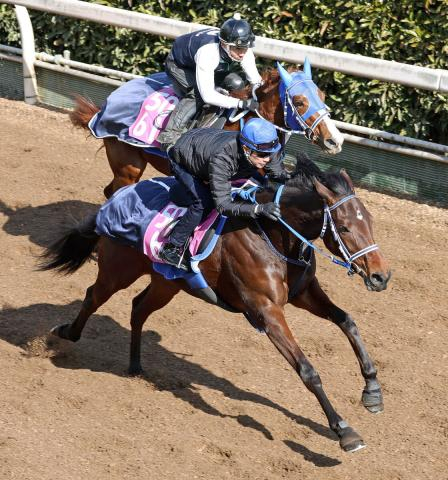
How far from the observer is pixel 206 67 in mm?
7793

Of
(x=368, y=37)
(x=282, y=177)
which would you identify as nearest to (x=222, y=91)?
(x=282, y=177)

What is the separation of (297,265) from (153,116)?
2.71 meters

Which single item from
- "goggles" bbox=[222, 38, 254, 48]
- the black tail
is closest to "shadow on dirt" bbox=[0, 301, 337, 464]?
the black tail

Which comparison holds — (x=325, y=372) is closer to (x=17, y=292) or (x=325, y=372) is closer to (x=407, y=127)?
(x=17, y=292)

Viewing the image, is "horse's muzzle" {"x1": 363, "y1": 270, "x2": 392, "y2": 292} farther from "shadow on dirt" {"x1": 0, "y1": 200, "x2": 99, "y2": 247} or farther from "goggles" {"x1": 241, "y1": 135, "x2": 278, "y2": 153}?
"shadow on dirt" {"x1": 0, "y1": 200, "x2": 99, "y2": 247}

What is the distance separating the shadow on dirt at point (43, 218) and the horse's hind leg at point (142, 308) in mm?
→ 2282

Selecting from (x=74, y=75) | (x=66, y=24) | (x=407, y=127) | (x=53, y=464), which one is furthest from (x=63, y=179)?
(x=53, y=464)

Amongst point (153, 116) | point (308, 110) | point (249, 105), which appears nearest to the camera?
point (308, 110)

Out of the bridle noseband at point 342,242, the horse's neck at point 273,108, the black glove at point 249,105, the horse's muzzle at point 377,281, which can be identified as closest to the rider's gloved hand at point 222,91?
the black glove at point 249,105

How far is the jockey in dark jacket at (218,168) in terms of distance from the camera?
5812 millimetres

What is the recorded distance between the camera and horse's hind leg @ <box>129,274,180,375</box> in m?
6.90

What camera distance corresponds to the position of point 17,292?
26.7ft

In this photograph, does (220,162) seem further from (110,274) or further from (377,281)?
(110,274)

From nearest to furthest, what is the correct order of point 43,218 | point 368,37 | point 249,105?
point 249,105, point 43,218, point 368,37
